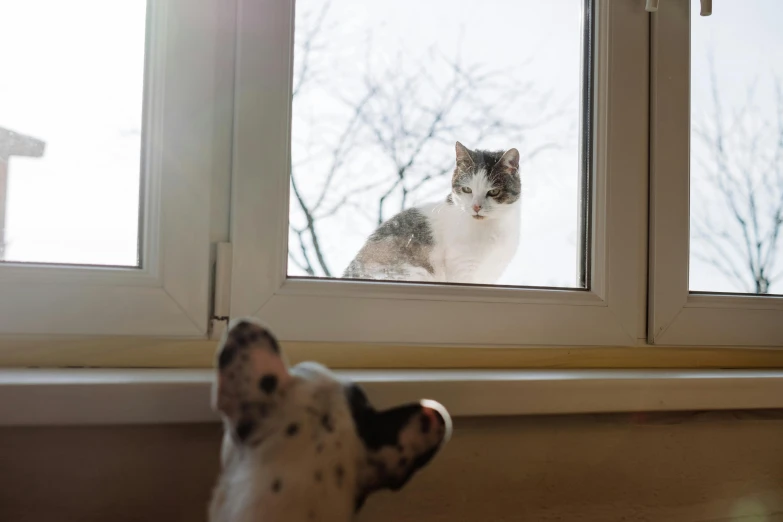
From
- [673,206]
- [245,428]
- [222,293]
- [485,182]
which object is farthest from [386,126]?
[245,428]

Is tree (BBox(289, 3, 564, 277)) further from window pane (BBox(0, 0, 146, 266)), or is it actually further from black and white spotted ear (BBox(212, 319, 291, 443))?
black and white spotted ear (BBox(212, 319, 291, 443))

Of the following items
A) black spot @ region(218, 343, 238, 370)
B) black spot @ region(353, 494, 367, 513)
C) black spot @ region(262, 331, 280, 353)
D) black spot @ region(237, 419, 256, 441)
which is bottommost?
black spot @ region(353, 494, 367, 513)

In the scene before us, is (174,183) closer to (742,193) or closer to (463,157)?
(463,157)

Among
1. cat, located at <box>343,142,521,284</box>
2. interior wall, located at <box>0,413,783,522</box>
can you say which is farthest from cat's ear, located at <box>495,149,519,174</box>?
interior wall, located at <box>0,413,783,522</box>

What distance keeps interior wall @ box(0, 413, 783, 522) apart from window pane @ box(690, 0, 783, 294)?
300mm

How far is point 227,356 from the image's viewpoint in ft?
1.19

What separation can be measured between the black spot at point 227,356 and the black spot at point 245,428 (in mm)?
39

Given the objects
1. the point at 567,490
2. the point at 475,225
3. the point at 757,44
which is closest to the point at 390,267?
the point at 475,225

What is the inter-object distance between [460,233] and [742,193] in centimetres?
52

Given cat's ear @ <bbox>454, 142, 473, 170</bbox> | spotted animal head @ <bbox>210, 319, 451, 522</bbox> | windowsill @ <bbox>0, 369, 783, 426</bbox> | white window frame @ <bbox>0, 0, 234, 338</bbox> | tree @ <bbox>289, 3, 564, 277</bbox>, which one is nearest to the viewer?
spotted animal head @ <bbox>210, 319, 451, 522</bbox>

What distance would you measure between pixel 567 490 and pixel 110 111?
0.73m

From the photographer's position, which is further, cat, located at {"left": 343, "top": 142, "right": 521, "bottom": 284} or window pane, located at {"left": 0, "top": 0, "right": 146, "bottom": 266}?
cat, located at {"left": 343, "top": 142, "right": 521, "bottom": 284}

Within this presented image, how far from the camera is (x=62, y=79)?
702 mm

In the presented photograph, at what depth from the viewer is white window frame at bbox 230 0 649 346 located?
2.31 ft
